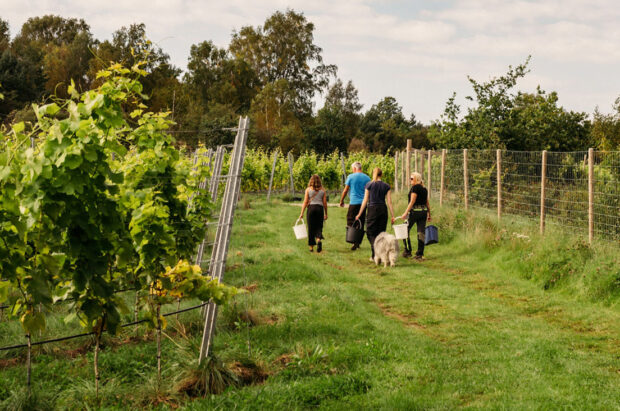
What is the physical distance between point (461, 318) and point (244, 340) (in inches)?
112

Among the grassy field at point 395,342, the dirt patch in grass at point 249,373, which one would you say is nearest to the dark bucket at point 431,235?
the grassy field at point 395,342

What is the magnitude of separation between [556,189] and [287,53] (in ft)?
161

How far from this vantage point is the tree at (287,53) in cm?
5747

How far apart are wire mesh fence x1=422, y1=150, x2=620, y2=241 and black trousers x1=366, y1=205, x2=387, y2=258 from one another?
2943mm

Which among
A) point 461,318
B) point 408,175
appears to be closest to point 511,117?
point 408,175

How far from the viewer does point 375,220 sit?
1127 centimetres

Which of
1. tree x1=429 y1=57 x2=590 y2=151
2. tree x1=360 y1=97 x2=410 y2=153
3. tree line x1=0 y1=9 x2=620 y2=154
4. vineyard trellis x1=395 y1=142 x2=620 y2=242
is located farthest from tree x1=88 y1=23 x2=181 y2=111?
vineyard trellis x1=395 y1=142 x2=620 y2=242

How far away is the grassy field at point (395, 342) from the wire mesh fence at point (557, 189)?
55 cm

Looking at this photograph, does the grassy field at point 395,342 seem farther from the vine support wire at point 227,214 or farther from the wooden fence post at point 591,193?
the vine support wire at point 227,214

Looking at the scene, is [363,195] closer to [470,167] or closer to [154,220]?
[470,167]

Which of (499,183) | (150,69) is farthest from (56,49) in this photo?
(499,183)

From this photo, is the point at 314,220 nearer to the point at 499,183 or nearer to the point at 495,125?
the point at 499,183

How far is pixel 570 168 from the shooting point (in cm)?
1081

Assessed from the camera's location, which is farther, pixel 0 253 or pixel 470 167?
pixel 470 167
